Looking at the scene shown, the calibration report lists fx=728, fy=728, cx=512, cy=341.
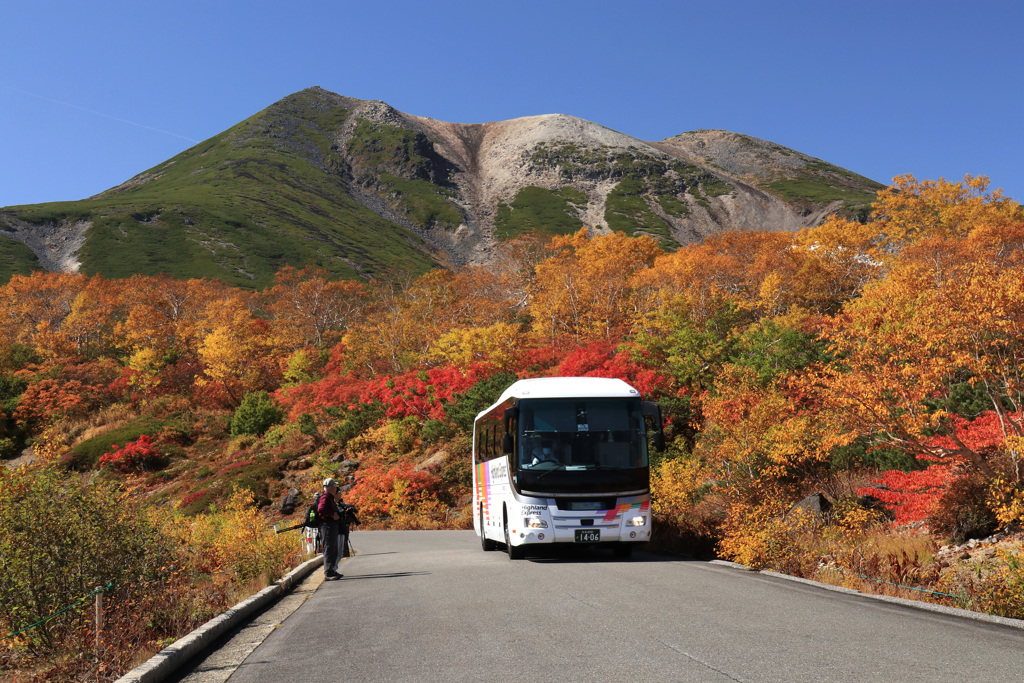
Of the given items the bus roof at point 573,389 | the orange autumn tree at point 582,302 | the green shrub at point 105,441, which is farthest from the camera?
the green shrub at point 105,441

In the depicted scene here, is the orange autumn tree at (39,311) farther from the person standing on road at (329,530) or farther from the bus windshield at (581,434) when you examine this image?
the bus windshield at (581,434)

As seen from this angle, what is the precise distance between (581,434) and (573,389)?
109 cm

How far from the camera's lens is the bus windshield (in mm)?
15406

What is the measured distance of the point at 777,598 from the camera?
986 cm

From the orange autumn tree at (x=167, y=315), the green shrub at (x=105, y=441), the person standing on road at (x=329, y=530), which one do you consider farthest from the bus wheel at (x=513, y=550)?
the orange autumn tree at (x=167, y=315)

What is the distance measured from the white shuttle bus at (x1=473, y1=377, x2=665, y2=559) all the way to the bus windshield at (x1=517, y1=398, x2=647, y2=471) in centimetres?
2

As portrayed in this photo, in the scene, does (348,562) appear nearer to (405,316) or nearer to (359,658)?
(359,658)

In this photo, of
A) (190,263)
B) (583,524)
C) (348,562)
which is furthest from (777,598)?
(190,263)

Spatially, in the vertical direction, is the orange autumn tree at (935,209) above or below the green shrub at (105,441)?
above

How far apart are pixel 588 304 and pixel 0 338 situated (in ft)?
185

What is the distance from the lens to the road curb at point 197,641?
5986mm

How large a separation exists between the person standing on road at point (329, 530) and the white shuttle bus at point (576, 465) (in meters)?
3.68

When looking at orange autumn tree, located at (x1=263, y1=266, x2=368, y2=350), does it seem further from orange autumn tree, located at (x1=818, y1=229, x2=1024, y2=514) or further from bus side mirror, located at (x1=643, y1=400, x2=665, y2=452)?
orange autumn tree, located at (x1=818, y1=229, x2=1024, y2=514)

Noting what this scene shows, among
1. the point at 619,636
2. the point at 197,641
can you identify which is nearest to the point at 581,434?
the point at 619,636
